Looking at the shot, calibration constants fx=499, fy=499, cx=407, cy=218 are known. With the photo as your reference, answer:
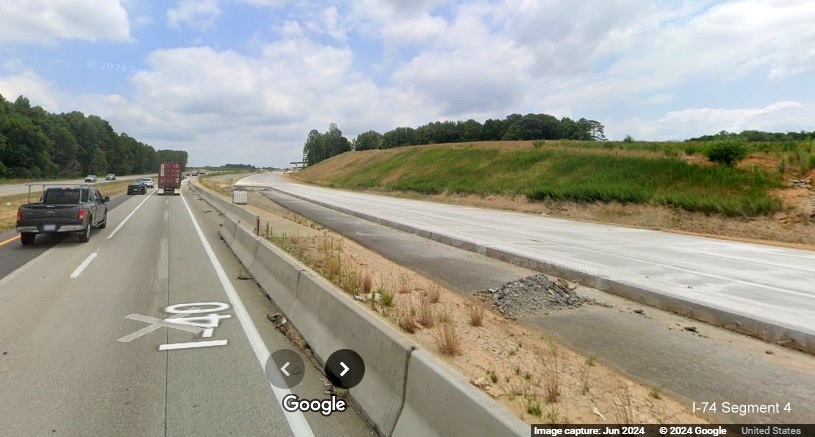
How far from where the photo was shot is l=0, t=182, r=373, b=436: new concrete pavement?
164 inches

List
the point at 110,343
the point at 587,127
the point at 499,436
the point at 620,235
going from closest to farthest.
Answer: the point at 499,436, the point at 110,343, the point at 620,235, the point at 587,127

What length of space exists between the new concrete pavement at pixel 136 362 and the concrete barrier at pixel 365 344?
0.23 m

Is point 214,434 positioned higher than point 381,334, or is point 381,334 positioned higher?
point 381,334

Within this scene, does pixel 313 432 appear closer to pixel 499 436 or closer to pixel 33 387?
pixel 499 436

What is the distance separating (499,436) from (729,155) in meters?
31.0

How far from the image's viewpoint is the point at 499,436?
9.17 ft

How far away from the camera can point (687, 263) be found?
480 inches

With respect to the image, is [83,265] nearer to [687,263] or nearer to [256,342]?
[256,342]

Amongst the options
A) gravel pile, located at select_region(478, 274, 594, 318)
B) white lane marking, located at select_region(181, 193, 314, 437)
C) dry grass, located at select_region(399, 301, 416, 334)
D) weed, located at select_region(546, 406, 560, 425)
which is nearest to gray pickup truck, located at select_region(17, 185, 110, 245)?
white lane marking, located at select_region(181, 193, 314, 437)

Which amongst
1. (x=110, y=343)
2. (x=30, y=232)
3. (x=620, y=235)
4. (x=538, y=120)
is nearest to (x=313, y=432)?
(x=110, y=343)

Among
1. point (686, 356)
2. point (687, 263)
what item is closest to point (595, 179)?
point (687, 263)

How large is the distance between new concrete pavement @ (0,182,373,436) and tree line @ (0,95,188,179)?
9508 cm

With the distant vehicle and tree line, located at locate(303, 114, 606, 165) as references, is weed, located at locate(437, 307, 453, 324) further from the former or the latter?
tree line, located at locate(303, 114, 606, 165)

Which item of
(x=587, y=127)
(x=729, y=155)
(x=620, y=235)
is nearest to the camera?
(x=620, y=235)
